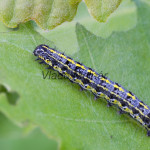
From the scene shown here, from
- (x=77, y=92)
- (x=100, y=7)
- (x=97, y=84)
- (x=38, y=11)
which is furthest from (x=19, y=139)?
(x=100, y=7)

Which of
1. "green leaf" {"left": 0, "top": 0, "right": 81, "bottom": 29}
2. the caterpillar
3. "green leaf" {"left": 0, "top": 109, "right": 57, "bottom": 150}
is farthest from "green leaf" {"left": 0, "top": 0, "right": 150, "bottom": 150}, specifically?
"green leaf" {"left": 0, "top": 109, "right": 57, "bottom": 150}

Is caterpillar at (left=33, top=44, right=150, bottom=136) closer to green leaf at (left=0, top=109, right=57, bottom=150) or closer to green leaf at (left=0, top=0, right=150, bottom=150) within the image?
green leaf at (left=0, top=0, right=150, bottom=150)

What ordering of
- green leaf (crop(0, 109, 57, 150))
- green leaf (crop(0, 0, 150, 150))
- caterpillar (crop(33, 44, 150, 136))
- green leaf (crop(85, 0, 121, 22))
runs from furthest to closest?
1. green leaf (crop(0, 109, 57, 150))
2. caterpillar (crop(33, 44, 150, 136))
3. green leaf (crop(85, 0, 121, 22))
4. green leaf (crop(0, 0, 150, 150))

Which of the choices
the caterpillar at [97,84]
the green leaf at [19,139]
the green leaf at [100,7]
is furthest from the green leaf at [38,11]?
the green leaf at [19,139]

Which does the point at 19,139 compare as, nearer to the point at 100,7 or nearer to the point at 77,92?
the point at 77,92

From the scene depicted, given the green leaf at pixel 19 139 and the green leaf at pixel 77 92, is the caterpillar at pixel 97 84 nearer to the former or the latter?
the green leaf at pixel 77 92

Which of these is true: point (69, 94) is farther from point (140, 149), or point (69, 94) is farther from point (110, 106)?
point (140, 149)
